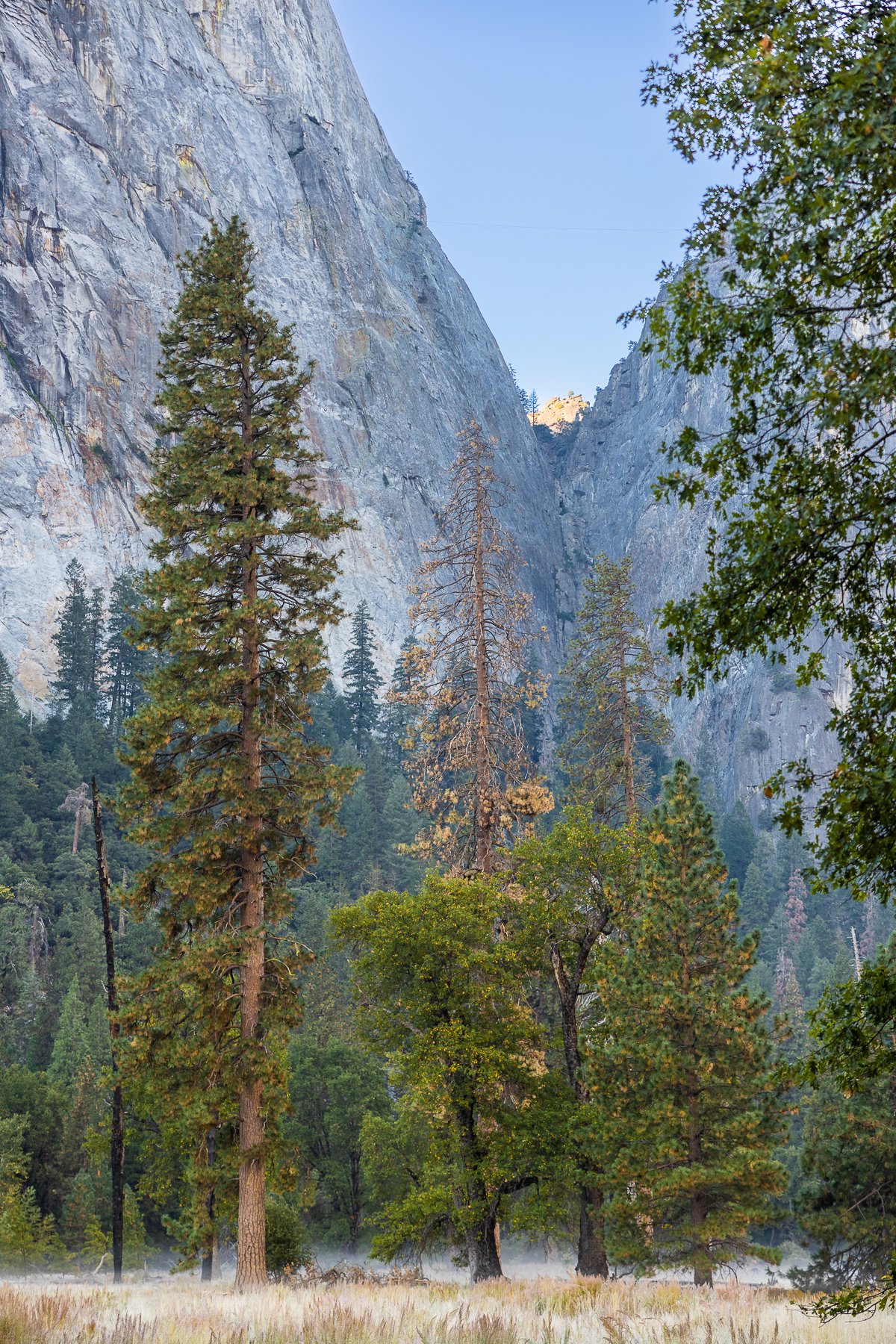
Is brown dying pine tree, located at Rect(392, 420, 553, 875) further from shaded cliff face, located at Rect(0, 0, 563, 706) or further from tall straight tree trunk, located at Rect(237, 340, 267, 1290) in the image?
shaded cliff face, located at Rect(0, 0, 563, 706)

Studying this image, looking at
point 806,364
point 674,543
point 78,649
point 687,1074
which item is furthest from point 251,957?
point 674,543

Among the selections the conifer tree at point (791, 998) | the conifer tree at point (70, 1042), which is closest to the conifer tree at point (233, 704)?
the conifer tree at point (70, 1042)

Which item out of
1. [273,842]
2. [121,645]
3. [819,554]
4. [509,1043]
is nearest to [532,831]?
[509,1043]

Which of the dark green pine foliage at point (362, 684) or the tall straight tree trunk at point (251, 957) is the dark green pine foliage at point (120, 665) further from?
the tall straight tree trunk at point (251, 957)

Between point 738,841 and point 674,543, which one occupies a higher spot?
point 674,543

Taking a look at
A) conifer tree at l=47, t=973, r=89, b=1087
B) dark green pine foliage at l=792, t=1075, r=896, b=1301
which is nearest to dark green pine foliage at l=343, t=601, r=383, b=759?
conifer tree at l=47, t=973, r=89, b=1087

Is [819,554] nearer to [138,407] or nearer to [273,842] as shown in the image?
[273,842]

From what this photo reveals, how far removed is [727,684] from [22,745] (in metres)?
84.0

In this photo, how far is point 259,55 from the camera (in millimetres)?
127500

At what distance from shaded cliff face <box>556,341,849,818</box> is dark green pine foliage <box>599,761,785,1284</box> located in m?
62.7

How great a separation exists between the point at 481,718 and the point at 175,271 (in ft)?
323

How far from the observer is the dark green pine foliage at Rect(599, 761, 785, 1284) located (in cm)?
1748

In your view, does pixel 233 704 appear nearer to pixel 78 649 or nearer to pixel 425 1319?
pixel 425 1319

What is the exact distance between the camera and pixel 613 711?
29109 mm
